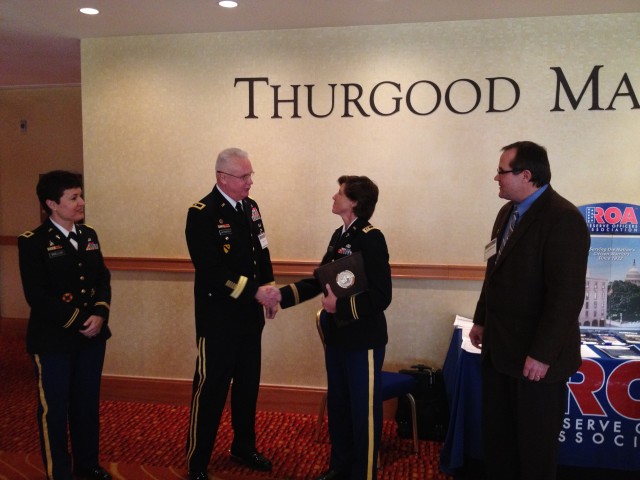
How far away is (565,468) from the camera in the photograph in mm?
3213

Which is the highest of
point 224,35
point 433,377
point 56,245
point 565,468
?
point 224,35

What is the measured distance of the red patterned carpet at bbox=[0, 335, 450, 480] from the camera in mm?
3377

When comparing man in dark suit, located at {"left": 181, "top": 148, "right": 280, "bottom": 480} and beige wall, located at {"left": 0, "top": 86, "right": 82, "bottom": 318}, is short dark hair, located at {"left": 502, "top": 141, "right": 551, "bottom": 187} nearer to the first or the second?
man in dark suit, located at {"left": 181, "top": 148, "right": 280, "bottom": 480}

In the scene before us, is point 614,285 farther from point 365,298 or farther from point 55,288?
point 55,288

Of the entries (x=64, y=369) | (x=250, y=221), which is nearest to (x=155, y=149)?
(x=250, y=221)

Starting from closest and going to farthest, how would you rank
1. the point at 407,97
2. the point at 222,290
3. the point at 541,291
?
the point at 541,291 < the point at 222,290 < the point at 407,97

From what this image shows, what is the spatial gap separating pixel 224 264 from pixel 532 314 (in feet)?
5.03

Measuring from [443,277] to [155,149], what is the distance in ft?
7.60

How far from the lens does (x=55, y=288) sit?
9.56ft

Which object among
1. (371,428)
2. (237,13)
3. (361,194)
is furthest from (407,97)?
(371,428)

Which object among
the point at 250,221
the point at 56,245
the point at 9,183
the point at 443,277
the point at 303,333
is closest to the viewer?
the point at 56,245

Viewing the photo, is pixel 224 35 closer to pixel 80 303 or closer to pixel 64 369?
pixel 80 303

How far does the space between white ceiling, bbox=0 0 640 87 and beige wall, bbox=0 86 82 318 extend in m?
2.20

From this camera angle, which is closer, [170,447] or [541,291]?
[541,291]
